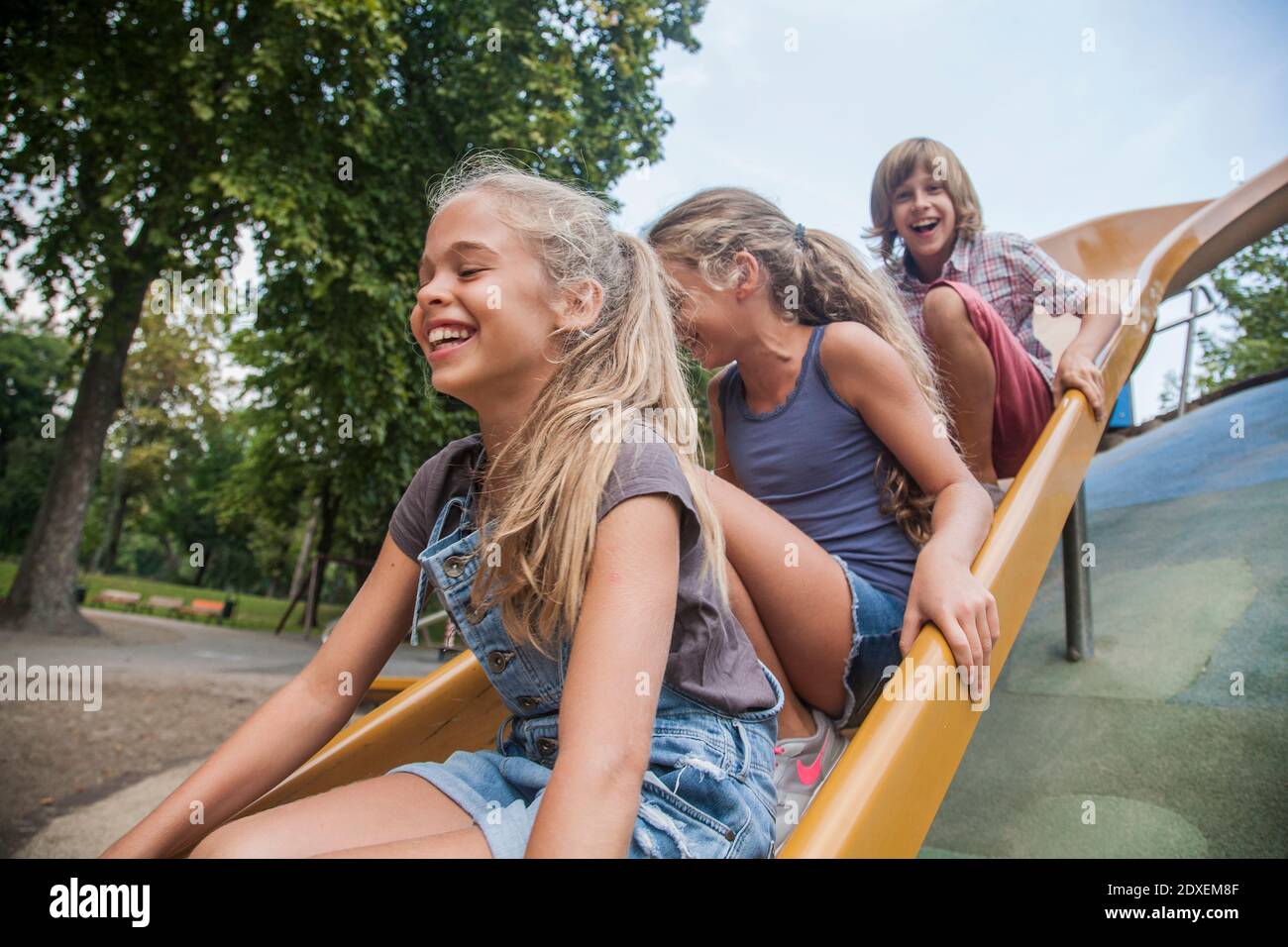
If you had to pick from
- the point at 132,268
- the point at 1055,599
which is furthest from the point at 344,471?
the point at 1055,599

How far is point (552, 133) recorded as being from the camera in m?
7.41

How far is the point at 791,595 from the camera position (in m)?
1.33

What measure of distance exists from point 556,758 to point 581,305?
0.59 metres

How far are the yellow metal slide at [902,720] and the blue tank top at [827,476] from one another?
0.18 metres

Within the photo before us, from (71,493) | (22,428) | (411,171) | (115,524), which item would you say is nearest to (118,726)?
(71,493)

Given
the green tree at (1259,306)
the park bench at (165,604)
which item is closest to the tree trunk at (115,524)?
the park bench at (165,604)

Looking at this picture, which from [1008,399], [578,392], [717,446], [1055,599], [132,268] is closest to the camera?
[578,392]

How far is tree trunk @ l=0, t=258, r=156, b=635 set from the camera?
759cm

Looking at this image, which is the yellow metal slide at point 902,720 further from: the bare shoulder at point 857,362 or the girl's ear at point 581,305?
the girl's ear at point 581,305

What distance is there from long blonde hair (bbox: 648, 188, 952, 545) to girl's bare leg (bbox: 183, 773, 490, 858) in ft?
3.16

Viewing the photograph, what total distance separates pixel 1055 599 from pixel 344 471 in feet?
21.5

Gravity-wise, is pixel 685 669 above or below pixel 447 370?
below

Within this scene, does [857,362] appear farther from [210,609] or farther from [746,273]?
[210,609]

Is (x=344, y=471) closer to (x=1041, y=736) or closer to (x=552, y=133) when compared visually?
(x=552, y=133)
